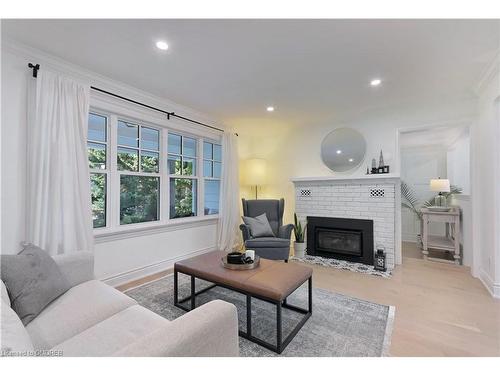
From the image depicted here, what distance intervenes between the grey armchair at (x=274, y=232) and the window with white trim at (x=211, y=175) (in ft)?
2.15

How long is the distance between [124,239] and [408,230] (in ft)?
18.2

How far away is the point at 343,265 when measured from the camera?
339 cm

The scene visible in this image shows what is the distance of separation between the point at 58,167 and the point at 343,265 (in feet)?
12.0

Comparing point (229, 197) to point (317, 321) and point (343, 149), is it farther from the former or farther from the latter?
point (317, 321)

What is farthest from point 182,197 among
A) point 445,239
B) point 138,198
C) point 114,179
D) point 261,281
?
point 445,239

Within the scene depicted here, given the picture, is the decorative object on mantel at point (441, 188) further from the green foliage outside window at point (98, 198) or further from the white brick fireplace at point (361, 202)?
the green foliage outside window at point (98, 198)

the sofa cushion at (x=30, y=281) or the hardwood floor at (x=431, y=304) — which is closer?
the sofa cushion at (x=30, y=281)

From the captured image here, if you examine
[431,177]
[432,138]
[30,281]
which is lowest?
[30,281]

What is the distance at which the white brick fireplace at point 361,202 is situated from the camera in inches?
132

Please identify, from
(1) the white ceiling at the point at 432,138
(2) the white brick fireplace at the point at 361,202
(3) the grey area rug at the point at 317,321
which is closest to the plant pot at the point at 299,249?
(2) the white brick fireplace at the point at 361,202

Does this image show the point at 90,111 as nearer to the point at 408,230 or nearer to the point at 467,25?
the point at 467,25

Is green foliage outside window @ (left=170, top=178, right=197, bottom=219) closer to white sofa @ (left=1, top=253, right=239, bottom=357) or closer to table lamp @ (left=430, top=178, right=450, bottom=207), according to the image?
white sofa @ (left=1, top=253, right=239, bottom=357)

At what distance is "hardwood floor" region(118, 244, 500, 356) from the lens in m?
1.63
